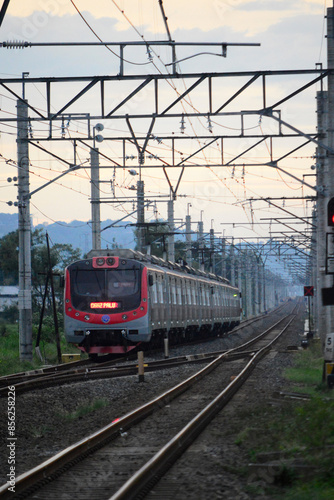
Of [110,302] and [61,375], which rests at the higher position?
[110,302]

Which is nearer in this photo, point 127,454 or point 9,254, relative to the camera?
point 127,454

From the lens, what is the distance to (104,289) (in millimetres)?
24531

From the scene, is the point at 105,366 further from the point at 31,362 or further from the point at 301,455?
the point at 301,455

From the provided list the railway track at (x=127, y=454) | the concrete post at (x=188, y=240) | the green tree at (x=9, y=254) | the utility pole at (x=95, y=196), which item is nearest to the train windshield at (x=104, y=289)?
the utility pole at (x=95, y=196)

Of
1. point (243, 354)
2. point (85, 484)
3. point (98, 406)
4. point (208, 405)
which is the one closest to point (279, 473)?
point (85, 484)

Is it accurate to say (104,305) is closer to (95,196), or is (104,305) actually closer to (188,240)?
(95,196)

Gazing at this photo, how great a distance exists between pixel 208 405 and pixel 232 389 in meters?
3.07

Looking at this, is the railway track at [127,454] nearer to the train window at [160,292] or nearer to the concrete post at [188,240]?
the train window at [160,292]

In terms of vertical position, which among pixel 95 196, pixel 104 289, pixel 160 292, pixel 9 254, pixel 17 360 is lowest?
pixel 17 360

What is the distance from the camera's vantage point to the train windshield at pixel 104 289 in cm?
2444

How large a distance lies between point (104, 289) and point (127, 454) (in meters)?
15.2

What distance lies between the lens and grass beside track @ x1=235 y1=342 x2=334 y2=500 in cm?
732

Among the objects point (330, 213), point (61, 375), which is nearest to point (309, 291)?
point (61, 375)

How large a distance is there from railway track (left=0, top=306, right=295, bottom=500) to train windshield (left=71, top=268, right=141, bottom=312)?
9.40m
